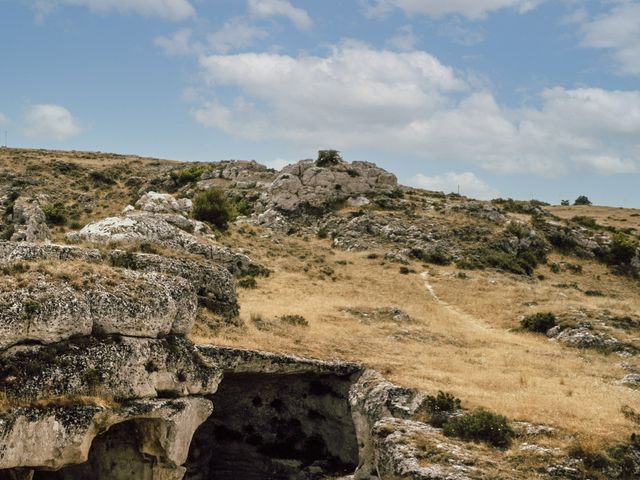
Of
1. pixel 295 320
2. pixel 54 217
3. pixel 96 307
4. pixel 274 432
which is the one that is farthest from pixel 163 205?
pixel 96 307

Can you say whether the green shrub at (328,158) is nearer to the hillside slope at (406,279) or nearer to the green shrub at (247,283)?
the hillside slope at (406,279)

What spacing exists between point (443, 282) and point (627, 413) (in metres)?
29.4

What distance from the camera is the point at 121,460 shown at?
18.6m

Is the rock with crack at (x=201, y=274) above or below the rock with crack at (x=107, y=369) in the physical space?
above

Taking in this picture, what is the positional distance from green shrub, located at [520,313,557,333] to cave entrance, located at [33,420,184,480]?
82.5ft

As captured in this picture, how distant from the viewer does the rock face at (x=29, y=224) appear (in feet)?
134

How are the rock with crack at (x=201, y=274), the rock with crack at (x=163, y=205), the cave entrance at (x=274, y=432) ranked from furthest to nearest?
the rock with crack at (x=163, y=205) < the cave entrance at (x=274, y=432) < the rock with crack at (x=201, y=274)

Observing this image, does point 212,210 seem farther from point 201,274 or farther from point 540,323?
point 201,274

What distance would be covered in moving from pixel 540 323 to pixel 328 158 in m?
45.6

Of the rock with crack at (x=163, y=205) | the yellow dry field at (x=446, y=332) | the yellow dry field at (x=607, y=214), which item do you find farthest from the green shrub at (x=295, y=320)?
the yellow dry field at (x=607, y=214)

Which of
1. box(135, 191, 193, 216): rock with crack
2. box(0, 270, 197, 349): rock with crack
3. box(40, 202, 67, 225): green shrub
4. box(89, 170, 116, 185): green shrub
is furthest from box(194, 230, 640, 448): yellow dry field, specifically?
box(89, 170, 116, 185): green shrub

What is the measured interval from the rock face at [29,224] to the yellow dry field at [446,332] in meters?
A: 14.5

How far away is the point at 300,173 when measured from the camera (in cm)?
7525

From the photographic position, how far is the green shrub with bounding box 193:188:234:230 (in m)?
54.7
